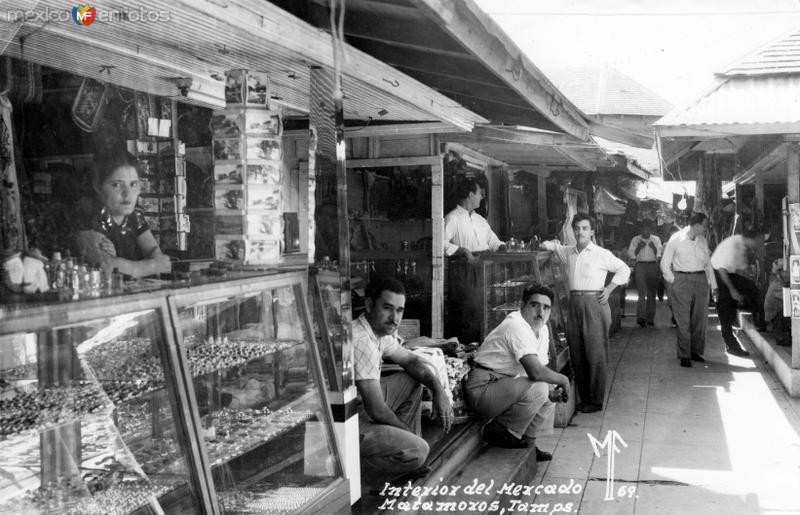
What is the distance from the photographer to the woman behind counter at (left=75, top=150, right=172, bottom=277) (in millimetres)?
3586

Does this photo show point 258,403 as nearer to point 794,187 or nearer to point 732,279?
point 794,187

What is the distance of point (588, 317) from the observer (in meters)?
7.24

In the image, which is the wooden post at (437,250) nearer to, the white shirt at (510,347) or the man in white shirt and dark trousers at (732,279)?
the white shirt at (510,347)

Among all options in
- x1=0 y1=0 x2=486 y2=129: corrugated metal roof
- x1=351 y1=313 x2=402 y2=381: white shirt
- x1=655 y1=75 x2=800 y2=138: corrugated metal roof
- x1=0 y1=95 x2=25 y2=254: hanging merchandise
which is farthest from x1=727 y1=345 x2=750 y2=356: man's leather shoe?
x1=0 y1=95 x2=25 y2=254: hanging merchandise

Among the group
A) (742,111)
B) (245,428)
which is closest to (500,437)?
(245,428)

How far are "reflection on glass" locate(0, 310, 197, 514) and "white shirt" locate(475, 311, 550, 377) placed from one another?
321 centimetres

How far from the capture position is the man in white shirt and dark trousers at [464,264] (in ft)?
24.0

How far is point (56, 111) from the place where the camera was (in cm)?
454

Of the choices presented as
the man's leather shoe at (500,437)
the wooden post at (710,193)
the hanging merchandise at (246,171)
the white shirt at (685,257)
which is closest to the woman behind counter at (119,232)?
the hanging merchandise at (246,171)

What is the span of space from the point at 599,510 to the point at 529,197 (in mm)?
8978

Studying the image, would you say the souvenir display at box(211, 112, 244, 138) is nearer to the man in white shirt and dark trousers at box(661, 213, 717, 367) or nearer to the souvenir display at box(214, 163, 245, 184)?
the souvenir display at box(214, 163, 245, 184)
